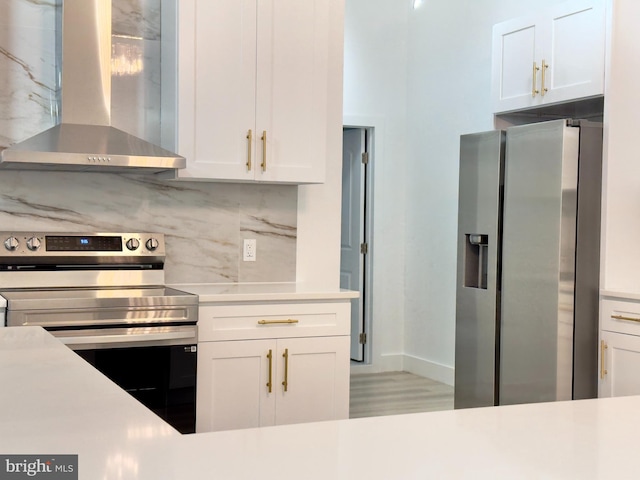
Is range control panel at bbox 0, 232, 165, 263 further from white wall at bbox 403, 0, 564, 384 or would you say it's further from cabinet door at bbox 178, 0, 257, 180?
white wall at bbox 403, 0, 564, 384

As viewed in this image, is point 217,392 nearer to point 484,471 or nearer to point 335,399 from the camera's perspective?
point 335,399

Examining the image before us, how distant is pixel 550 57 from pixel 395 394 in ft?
8.23

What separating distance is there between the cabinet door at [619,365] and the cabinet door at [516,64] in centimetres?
148

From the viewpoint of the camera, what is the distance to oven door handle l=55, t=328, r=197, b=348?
10.2 feet

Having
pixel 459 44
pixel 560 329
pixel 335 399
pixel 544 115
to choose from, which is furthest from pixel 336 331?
pixel 459 44

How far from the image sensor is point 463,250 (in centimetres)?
463

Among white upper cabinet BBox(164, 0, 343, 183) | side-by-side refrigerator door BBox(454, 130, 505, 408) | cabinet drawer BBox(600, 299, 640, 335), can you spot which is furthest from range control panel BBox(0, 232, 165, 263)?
cabinet drawer BBox(600, 299, 640, 335)

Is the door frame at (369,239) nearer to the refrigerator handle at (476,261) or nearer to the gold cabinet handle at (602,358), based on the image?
the refrigerator handle at (476,261)

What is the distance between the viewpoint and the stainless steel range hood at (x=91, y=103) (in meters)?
3.41

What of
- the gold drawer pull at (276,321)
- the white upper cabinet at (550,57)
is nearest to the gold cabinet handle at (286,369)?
the gold drawer pull at (276,321)

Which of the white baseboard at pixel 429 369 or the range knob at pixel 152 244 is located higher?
the range knob at pixel 152 244

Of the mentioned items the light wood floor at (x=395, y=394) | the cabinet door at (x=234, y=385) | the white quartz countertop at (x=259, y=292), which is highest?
the white quartz countertop at (x=259, y=292)

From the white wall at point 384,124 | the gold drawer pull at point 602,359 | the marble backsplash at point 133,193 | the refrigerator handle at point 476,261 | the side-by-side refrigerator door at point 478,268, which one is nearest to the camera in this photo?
the marble backsplash at point 133,193

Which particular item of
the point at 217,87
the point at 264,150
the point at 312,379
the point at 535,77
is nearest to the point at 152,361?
the point at 312,379
